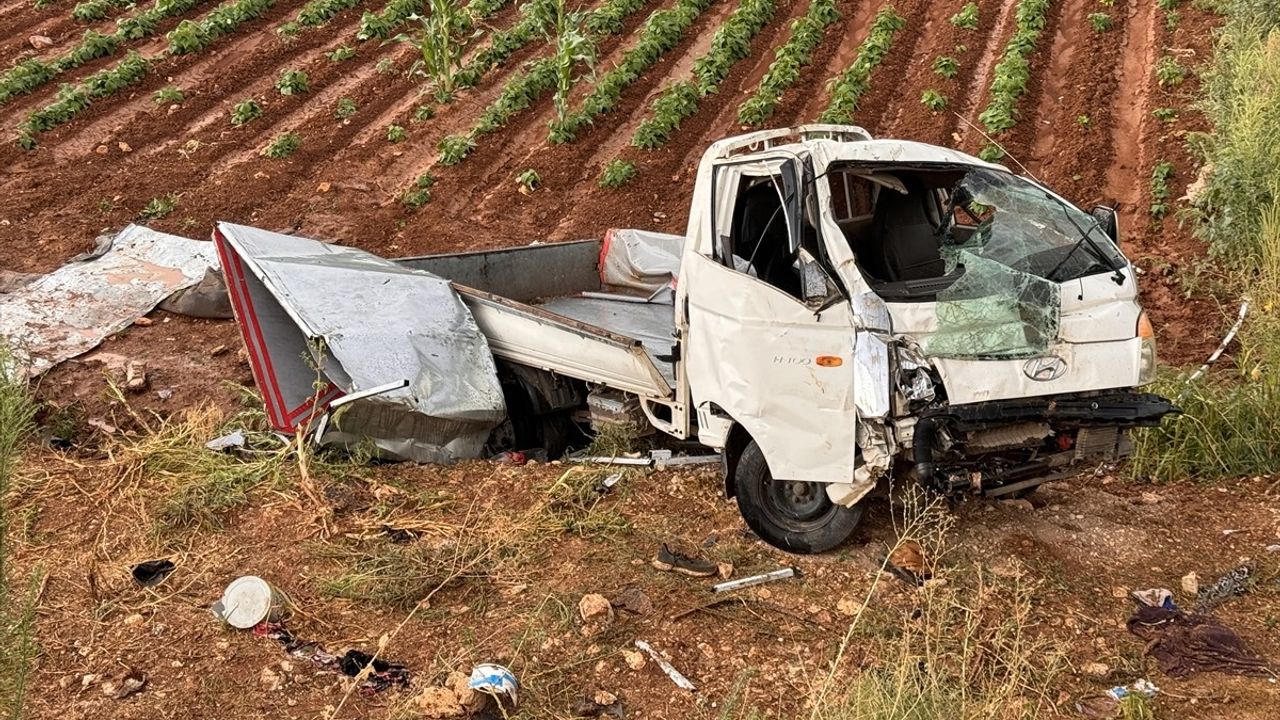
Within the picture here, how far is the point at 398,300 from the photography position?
25.9 feet

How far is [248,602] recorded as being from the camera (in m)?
6.01

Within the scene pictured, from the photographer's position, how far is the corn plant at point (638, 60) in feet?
48.4

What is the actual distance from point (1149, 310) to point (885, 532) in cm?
515

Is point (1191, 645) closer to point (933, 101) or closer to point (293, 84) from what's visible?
point (933, 101)

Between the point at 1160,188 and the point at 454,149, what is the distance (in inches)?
326

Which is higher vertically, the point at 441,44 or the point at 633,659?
the point at 441,44

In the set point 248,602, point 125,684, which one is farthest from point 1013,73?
point 125,684

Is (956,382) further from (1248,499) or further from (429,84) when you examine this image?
(429,84)

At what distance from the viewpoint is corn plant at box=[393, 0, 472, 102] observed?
49.7 ft

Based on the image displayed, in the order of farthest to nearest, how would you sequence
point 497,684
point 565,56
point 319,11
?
point 319,11 < point 565,56 < point 497,684

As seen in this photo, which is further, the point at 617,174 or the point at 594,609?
the point at 617,174

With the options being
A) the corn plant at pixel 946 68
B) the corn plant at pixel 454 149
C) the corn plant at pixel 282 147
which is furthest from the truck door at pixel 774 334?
the corn plant at pixel 946 68

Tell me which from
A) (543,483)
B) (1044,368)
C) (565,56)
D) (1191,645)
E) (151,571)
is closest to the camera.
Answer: (1191,645)

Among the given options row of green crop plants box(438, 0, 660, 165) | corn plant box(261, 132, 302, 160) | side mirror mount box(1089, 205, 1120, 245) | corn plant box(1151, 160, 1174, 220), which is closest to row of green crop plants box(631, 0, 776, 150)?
row of green crop plants box(438, 0, 660, 165)
